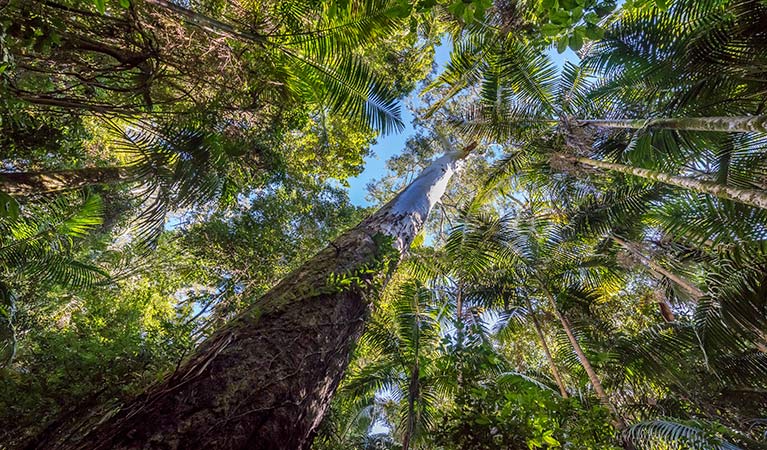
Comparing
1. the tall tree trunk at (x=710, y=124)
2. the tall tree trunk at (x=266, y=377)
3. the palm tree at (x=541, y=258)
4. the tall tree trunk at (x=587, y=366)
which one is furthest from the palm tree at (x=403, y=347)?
the tall tree trunk at (x=710, y=124)

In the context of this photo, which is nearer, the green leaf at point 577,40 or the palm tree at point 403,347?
the green leaf at point 577,40

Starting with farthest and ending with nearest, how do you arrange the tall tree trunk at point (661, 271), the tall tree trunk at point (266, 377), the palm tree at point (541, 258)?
the palm tree at point (541, 258), the tall tree trunk at point (661, 271), the tall tree trunk at point (266, 377)

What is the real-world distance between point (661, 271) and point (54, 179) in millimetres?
8231

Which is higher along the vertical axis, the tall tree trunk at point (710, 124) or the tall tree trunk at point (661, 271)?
the tall tree trunk at point (710, 124)

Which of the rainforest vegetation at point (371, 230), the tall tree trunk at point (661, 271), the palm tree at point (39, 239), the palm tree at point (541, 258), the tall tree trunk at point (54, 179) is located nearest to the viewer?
the rainforest vegetation at point (371, 230)

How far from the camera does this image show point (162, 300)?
8.70 metres

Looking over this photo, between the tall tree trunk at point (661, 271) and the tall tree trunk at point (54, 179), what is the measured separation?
7659mm

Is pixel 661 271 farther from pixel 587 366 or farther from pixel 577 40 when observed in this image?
pixel 577 40

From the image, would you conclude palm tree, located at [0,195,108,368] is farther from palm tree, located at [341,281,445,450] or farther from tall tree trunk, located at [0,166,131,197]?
palm tree, located at [341,281,445,450]

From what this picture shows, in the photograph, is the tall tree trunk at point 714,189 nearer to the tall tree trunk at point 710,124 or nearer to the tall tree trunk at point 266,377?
the tall tree trunk at point 710,124

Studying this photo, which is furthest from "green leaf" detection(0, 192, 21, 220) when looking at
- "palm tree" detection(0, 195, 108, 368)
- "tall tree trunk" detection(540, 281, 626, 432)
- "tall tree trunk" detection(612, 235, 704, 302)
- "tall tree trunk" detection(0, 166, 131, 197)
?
"tall tree trunk" detection(612, 235, 704, 302)

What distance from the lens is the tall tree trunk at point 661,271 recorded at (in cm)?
465

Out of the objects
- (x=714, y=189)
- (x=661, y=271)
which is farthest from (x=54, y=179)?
(x=661, y=271)

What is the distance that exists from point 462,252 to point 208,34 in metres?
4.58
